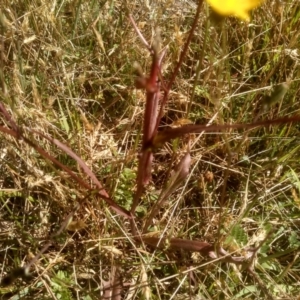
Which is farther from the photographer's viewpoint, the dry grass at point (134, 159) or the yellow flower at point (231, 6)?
the dry grass at point (134, 159)

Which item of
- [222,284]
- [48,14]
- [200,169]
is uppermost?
[48,14]

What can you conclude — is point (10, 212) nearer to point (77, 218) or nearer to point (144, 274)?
point (77, 218)

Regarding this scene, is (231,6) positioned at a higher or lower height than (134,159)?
higher

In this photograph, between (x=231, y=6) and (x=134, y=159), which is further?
(x=134, y=159)

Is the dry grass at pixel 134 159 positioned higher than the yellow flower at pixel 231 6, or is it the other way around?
the yellow flower at pixel 231 6

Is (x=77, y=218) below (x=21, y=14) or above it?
below

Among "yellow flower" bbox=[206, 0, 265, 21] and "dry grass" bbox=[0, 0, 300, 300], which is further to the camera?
"dry grass" bbox=[0, 0, 300, 300]

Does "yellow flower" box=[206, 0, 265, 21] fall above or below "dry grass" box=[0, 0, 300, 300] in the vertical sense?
above

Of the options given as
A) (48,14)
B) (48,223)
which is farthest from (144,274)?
(48,14)
